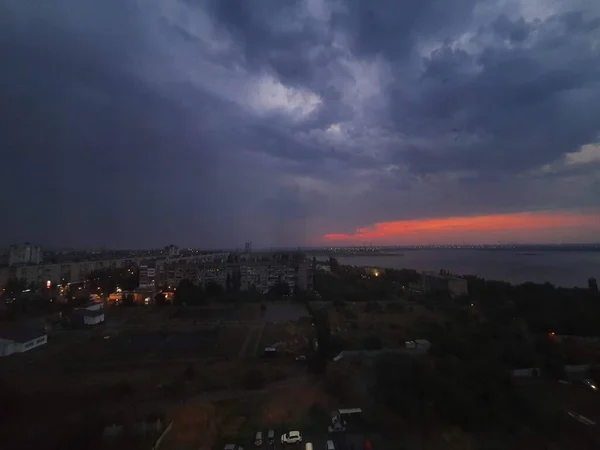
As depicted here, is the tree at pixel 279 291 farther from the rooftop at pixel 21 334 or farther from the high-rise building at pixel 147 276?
the rooftop at pixel 21 334

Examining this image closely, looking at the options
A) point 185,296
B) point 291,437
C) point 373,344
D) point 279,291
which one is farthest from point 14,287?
point 291,437

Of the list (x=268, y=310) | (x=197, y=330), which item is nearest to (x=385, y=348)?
(x=197, y=330)

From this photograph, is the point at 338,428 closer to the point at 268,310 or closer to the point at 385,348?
the point at 385,348

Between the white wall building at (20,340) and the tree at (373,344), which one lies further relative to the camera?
the white wall building at (20,340)

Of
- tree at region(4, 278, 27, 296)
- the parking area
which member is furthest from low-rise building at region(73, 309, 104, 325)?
the parking area

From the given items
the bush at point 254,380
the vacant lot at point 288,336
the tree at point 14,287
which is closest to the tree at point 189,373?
the bush at point 254,380

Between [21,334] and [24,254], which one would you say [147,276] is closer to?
[21,334]

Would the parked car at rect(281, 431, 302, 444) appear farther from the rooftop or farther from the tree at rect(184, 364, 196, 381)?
the rooftop
